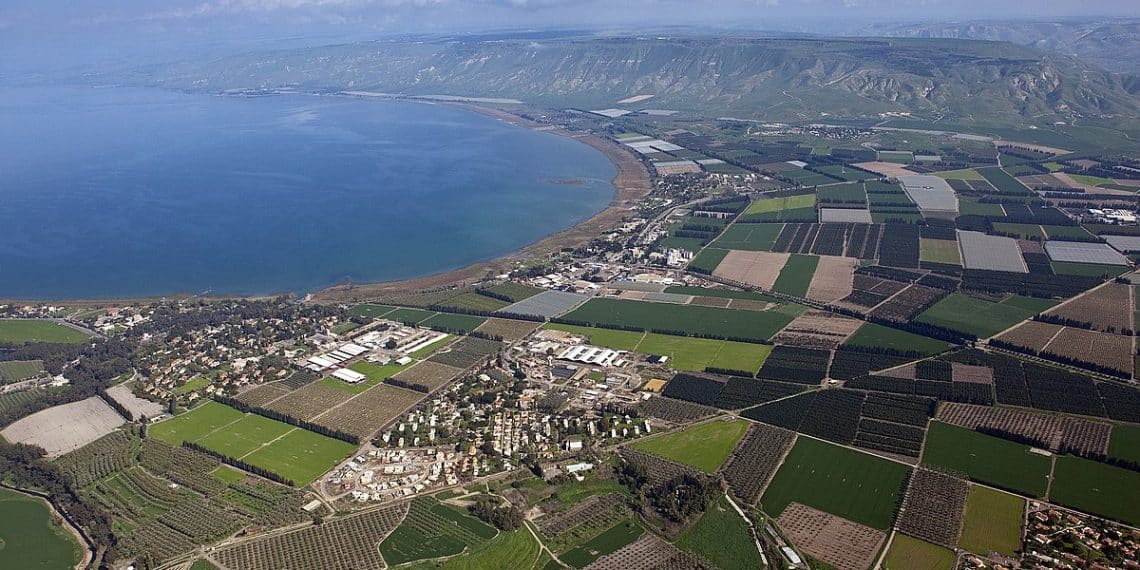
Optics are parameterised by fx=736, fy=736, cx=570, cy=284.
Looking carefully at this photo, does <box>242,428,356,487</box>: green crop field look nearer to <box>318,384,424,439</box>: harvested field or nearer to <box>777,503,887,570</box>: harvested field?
<box>318,384,424,439</box>: harvested field

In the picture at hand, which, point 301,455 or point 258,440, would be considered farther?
point 258,440

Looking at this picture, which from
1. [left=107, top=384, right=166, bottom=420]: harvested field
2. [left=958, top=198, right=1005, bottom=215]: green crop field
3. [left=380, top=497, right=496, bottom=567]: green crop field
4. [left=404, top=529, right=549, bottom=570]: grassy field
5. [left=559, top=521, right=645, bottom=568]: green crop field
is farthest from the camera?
[left=958, top=198, right=1005, bottom=215]: green crop field

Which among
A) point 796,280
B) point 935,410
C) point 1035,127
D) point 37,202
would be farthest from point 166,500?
point 1035,127

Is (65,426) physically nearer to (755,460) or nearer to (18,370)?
(18,370)

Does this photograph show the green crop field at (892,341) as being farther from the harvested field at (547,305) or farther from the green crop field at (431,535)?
the green crop field at (431,535)

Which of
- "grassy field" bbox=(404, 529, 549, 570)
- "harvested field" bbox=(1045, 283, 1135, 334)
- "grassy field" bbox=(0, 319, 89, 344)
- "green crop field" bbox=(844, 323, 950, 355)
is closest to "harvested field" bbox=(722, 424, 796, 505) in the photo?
"grassy field" bbox=(404, 529, 549, 570)

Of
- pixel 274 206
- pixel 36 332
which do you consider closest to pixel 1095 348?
pixel 36 332
